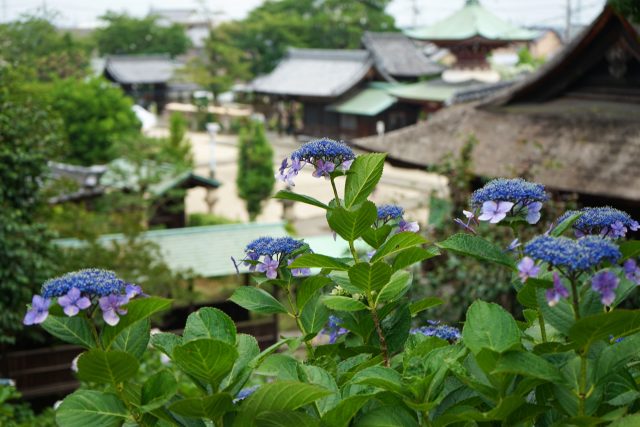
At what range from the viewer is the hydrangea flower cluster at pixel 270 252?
5.35ft

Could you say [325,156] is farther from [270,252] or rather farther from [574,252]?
[574,252]

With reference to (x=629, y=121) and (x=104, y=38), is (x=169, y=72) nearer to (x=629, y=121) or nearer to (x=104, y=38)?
(x=104, y=38)

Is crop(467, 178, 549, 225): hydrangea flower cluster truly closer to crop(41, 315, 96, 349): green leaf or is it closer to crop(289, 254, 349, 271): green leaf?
crop(289, 254, 349, 271): green leaf

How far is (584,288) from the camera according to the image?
46.3 inches

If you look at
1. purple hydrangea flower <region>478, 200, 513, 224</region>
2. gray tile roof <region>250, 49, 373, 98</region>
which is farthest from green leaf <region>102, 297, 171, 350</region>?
gray tile roof <region>250, 49, 373, 98</region>

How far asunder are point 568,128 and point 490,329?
27.7ft

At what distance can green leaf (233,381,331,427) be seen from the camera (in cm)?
122

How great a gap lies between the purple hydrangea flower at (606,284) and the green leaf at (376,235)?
54cm

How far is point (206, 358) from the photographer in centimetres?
120

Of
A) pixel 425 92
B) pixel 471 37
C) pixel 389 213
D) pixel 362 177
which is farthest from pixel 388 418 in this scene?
pixel 425 92

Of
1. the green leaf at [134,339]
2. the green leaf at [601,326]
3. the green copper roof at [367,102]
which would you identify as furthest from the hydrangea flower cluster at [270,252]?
the green copper roof at [367,102]

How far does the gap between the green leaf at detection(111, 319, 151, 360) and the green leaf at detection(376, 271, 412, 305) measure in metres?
0.45

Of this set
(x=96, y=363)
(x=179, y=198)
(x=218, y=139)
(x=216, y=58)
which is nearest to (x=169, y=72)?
(x=216, y=58)

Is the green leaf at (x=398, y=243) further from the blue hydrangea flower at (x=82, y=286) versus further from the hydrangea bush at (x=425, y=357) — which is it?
the blue hydrangea flower at (x=82, y=286)
